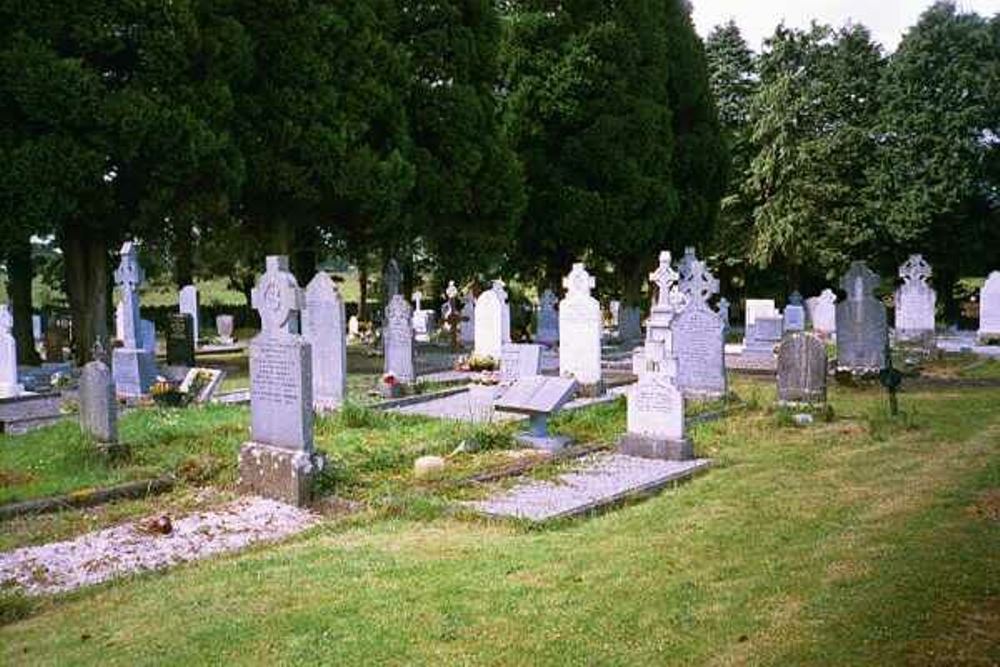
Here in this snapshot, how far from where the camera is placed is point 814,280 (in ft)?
139

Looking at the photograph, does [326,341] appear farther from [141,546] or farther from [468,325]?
[468,325]

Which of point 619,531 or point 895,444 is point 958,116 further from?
point 619,531

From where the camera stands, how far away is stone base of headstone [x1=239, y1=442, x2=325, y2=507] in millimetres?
9188

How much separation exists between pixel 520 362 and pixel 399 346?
2.22m

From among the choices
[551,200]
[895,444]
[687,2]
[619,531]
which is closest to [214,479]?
[619,531]

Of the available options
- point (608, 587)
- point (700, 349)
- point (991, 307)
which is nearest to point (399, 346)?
point (700, 349)

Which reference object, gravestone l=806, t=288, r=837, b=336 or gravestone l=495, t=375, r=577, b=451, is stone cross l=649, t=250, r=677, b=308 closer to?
gravestone l=495, t=375, r=577, b=451

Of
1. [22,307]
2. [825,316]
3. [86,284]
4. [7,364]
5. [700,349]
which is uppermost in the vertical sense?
[86,284]

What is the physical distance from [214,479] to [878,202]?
33.4 metres

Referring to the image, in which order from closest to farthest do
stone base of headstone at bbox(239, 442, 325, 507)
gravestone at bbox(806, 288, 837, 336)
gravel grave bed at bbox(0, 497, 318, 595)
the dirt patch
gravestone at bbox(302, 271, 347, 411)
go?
gravel grave bed at bbox(0, 497, 318, 595) < the dirt patch < stone base of headstone at bbox(239, 442, 325, 507) < gravestone at bbox(302, 271, 347, 411) < gravestone at bbox(806, 288, 837, 336)

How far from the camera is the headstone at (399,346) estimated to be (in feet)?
57.2

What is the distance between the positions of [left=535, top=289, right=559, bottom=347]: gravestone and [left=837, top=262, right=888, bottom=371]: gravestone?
34.9ft

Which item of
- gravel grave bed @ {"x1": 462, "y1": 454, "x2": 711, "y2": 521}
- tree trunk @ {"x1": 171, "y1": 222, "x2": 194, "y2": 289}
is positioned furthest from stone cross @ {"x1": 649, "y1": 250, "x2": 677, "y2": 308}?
tree trunk @ {"x1": 171, "y1": 222, "x2": 194, "y2": 289}

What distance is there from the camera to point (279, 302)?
9.86 m
